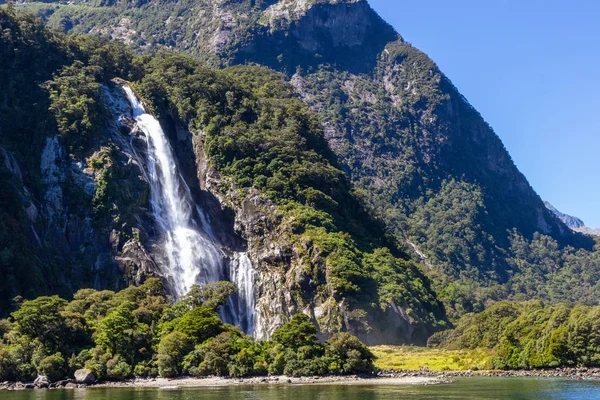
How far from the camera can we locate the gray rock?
72.2 m

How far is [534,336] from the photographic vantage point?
88625 millimetres

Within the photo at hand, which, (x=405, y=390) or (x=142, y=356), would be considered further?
(x=142, y=356)

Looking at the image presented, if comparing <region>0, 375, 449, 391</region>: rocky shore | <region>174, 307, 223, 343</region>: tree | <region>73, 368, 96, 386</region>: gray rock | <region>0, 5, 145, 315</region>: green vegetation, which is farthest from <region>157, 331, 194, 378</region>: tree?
<region>0, 5, 145, 315</region>: green vegetation

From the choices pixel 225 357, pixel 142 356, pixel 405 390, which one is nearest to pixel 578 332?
pixel 405 390

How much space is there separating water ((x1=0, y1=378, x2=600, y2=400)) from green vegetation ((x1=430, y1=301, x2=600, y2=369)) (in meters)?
10.0

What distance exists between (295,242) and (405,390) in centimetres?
5275

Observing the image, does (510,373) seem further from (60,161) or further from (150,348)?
(60,161)

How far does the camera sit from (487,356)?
93000 mm

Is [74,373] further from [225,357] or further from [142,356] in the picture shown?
[225,357]

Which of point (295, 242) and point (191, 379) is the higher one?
point (295, 242)

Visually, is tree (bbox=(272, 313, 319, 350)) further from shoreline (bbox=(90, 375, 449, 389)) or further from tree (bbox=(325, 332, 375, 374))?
shoreline (bbox=(90, 375, 449, 389))

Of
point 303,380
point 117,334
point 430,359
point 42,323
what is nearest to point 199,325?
point 117,334

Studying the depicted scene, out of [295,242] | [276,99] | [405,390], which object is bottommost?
[405,390]

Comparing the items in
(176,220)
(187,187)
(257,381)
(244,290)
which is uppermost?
(187,187)
